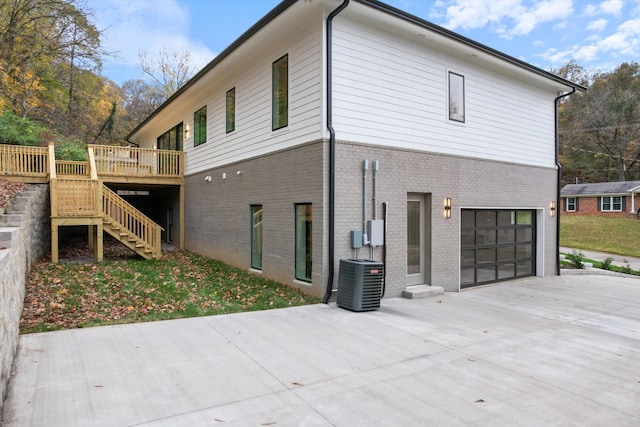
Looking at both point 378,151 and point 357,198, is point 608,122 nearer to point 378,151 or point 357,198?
point 378,151

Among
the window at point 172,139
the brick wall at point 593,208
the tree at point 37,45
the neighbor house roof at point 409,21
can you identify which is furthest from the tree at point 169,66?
the brick wall at point 593,208

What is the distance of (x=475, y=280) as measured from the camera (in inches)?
391

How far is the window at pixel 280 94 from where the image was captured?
336 inches

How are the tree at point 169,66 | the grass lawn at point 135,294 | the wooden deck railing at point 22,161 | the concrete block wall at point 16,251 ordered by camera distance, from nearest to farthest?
1. the concrete block wall at point 16,251
2. the grass lawn at point 135,294
3. the wooden deck railing at point 22,161
4. the tree at point 169,66

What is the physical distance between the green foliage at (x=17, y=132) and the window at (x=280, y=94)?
556 inches

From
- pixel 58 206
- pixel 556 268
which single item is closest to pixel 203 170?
pixel 58 206

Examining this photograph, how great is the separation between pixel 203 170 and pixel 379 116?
7202 mm

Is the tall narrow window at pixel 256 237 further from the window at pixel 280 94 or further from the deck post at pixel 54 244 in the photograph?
the deck post at pixel 54 244

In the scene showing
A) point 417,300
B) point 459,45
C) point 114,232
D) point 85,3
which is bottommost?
point 417,300

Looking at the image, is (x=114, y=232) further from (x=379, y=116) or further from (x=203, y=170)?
(x=379, y=116)

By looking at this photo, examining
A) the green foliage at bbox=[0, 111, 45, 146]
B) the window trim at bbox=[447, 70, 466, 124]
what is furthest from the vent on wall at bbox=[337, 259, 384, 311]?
the green foliage at bbox=[0, 111, 45, 146]

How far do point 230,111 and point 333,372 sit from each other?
9008 mm

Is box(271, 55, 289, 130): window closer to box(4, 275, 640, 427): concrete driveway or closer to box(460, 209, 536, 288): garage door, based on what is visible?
box(4, 275, 640, 427): concrete driveway

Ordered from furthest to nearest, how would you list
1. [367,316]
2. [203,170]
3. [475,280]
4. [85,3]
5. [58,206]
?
1. [85,3]
2. [203,170]
3. [58,206]
4. [475,280]
5. [367,316]
